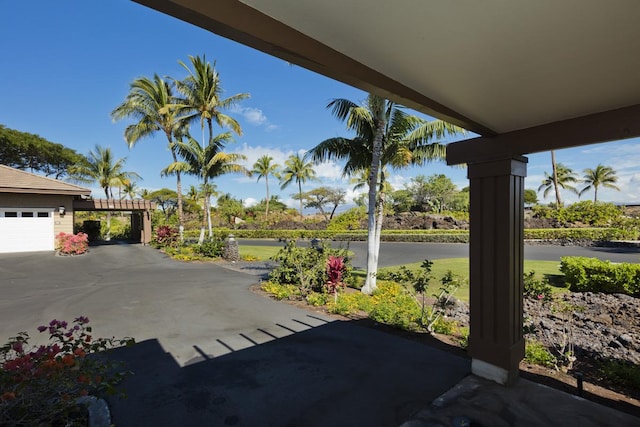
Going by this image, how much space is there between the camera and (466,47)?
1.71 metres

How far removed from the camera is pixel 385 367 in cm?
371

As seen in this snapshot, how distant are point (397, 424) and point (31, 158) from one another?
3753 centimetres

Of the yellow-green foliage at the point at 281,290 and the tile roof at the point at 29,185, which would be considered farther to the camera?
the tile roof at the point at 29,185

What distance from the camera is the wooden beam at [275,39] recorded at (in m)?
1.32

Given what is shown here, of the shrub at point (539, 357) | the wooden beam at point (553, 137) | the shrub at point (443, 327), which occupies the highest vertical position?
the wooden beam at point (553, 137)

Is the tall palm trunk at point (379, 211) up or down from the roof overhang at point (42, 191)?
down

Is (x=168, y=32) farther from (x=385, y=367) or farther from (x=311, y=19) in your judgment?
(x=385, y=367)

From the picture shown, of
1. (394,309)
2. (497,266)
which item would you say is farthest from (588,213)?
(497,266)

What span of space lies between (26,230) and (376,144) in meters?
18.9

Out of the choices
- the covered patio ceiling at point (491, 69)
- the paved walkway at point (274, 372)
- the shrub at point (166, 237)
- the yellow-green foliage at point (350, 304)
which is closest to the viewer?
the covered patio ceiling at point (491, 69)

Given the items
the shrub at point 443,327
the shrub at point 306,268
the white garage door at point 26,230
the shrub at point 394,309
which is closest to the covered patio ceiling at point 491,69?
the shrub at point 443,327

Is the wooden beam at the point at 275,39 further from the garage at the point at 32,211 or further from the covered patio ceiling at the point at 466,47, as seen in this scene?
the garage at the point at 32,211

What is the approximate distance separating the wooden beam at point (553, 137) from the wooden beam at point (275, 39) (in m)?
1.50

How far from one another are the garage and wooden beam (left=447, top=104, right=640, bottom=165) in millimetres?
19619
